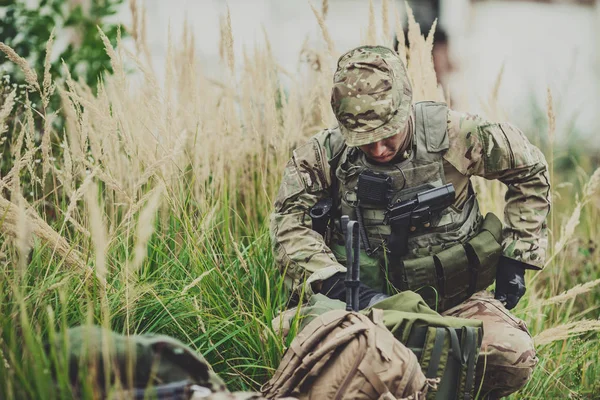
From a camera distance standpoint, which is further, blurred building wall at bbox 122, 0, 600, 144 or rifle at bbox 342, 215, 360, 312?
blurred building wall at bbox 122, 0, 600, 144

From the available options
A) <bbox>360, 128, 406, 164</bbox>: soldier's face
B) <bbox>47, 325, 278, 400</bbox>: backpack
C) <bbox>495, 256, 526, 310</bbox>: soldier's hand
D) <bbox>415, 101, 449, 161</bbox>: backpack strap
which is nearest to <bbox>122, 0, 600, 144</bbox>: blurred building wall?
<bbox>415, 101, 449, 161</bbox>: backpack strap

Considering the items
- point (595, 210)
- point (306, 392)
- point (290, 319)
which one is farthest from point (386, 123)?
point (595, 210)

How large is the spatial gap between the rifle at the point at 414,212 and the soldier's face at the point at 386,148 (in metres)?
0.19

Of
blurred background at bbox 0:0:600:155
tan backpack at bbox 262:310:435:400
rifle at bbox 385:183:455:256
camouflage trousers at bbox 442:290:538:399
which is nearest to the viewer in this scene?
tan backpack at bbox 262:310:435:400

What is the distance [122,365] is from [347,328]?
66 centimetres

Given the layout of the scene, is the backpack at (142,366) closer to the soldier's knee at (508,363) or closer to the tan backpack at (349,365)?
the tan backpack at (349,365)

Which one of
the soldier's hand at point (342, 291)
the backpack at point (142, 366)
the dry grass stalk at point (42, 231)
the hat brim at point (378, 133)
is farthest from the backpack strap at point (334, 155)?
the backpack at point (142, 366)

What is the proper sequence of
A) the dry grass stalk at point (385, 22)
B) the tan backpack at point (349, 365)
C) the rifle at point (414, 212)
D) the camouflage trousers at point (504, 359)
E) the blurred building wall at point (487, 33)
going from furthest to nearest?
the blurred building wall at point (487, 33) < the dry grass stalk at point (385, 22) < the rifle at point (414, 212) < the camouflage trousers at point (504, 359) < the tan backpack at point (349, 365)

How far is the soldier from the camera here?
2.69 m

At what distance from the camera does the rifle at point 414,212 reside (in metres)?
2.77

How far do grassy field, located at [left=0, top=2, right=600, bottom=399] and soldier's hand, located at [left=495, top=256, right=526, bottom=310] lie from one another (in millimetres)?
152

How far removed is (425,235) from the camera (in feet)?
9.38

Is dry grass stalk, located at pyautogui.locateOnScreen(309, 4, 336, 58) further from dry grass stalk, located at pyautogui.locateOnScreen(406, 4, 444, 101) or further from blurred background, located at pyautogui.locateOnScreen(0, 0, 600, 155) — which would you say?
blurred background, located at pyautogui.locateOnScreen(0, 0, 600, 155)

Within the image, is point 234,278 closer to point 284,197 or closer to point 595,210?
point 284,197
